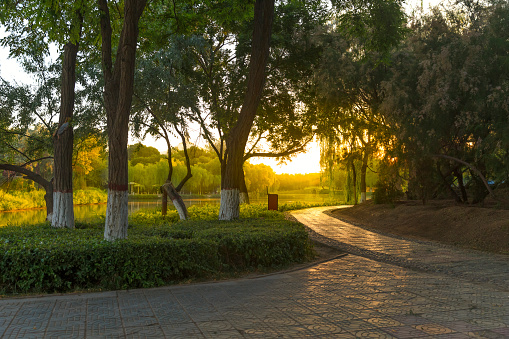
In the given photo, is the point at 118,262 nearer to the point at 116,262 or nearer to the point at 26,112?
the point at 116,262

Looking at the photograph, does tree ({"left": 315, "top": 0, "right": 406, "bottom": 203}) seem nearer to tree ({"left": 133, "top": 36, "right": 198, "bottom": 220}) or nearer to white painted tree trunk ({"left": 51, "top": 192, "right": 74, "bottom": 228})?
tree ({"left": 133, "top": 36, "right": 198, "bottom": 220})

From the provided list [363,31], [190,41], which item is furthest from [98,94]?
[363,31]

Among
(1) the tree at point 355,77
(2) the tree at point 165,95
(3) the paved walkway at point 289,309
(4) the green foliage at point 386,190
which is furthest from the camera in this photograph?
(4) the green foliage at point 386,190

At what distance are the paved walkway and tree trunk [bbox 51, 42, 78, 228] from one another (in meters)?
6.51

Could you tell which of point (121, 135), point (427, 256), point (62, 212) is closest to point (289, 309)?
point (121, 135)

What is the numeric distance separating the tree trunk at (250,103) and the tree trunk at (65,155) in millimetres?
4364

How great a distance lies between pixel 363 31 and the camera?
44.5 ft

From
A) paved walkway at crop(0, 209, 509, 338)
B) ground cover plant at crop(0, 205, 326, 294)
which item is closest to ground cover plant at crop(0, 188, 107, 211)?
ground cover plant at crop(0, 205, 326, 294)

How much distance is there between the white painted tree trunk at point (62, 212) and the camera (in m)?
12.0

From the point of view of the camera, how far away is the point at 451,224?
47.5ft

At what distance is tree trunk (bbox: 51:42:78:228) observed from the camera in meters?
12.1

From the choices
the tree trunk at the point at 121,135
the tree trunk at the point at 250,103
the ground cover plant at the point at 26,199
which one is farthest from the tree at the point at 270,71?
the ground cover plant at the point at 26,199

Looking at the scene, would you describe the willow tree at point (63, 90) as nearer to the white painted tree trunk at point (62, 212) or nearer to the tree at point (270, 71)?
the white painted tree trunk at point (62, 212)

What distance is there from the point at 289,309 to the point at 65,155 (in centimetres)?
944
